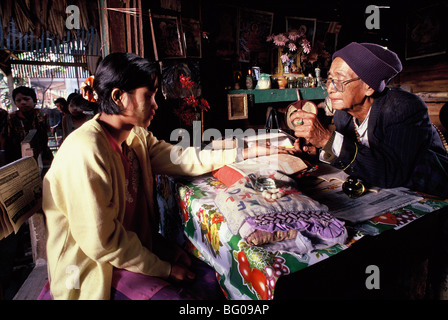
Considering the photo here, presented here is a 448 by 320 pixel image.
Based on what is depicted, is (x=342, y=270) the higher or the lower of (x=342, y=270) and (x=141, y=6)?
the lower

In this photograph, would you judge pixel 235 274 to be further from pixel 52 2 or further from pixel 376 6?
pixel 376 6

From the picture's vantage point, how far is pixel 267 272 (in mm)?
1015

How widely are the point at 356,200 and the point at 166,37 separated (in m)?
3.44

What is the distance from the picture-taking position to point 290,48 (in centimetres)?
550

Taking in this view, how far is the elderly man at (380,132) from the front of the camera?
192cm

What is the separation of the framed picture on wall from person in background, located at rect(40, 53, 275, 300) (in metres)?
4.09

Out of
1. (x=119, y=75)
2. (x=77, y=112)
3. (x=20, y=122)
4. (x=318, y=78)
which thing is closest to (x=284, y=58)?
(x=318, y=78)

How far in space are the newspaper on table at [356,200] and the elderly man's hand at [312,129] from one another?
341 mm

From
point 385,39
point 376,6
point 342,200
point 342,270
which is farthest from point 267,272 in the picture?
point 385,39

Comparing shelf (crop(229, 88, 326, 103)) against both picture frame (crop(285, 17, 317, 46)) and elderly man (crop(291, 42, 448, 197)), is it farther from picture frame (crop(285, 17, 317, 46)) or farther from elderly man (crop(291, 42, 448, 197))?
elderly man (crop(291, 42, 448, 197))

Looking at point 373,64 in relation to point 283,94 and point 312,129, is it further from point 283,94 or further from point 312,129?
point 283,94

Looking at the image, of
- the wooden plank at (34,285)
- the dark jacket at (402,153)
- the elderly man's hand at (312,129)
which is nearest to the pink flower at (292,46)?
the dark jacket at (402,153)

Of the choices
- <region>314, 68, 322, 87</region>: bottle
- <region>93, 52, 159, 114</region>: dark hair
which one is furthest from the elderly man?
<region>314, 68, 322, 87</region>: bottle
